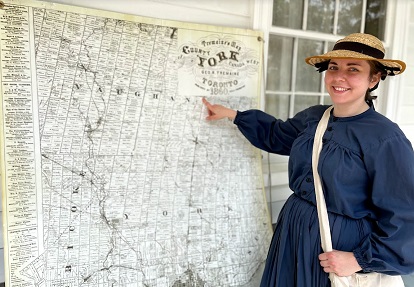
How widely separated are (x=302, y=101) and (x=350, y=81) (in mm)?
1223

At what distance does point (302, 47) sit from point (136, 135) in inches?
56.8

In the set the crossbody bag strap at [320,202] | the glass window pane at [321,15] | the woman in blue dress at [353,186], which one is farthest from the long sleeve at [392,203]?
the glass window pane at [321,15]

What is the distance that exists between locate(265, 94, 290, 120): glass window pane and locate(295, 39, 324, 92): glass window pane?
0.49 feet

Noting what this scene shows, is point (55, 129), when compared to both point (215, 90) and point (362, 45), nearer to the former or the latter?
point (215, 90)

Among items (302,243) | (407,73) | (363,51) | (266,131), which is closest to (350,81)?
(363,51)

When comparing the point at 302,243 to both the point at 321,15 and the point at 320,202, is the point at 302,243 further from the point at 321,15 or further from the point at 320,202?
the point at 321,15

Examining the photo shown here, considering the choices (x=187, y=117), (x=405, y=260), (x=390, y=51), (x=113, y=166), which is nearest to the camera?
(x=405, y=260)

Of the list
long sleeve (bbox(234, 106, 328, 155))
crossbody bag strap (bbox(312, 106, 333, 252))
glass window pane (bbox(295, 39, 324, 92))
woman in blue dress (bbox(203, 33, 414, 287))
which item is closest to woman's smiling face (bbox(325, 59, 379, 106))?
woman in blue dress (bbox(203, 33, 414, 287))

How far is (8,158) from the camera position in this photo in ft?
4.75

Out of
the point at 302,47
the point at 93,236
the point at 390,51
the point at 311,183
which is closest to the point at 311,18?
the point at 302,47

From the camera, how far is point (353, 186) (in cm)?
146

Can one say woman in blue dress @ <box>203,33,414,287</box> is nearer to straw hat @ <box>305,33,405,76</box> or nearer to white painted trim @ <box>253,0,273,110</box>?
straw hat @ <box>305,33,405,76</box>

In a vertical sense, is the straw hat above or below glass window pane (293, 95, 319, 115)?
above

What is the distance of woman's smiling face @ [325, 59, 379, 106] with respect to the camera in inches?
58.0
